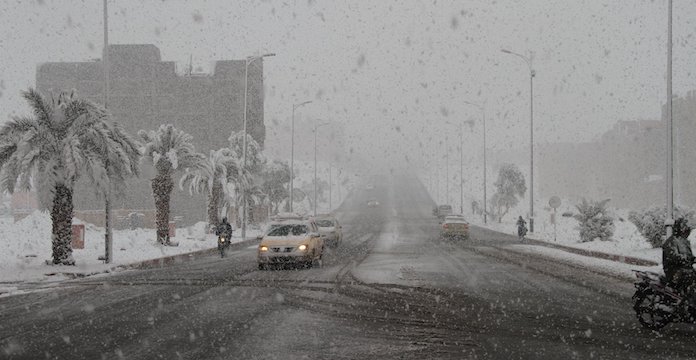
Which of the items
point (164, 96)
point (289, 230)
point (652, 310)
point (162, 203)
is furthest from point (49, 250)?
point (164, 96)

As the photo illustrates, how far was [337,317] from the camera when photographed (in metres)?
11.8

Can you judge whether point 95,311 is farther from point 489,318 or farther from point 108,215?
point 108,215

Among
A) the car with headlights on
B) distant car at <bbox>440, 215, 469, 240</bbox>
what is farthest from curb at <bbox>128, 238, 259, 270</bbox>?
distant car at <bbox>440, 215, 469, 240</bbox>

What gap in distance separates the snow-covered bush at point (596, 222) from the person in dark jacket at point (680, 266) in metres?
24.5

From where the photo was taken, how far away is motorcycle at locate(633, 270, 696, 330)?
10609mm

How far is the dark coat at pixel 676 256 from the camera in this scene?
34.9ft

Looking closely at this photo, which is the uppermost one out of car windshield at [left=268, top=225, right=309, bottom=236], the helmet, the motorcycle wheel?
the helmet

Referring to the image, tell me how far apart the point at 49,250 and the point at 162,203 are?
20.8 ft

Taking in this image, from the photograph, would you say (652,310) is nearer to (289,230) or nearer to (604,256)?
(289,230)

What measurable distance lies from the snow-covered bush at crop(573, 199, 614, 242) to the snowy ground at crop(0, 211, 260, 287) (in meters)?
19.2

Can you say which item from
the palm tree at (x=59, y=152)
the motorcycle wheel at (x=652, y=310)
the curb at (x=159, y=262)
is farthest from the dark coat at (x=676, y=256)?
the palm tree at (x=59, y=152)

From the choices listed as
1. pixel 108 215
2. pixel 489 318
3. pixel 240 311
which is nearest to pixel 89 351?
pixel 240 311

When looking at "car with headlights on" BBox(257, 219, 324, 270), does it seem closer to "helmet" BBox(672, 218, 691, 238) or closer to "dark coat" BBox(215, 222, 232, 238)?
"dark coat" BBox(215, 222, 232, 238)

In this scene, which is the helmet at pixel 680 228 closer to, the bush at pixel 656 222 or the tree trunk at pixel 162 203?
the bush at pixel 656 222
